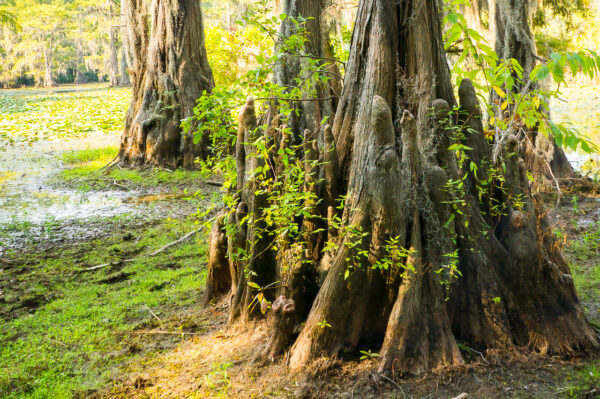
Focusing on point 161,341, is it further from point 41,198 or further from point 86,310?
point 41,198

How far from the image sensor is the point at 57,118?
79.7 feet

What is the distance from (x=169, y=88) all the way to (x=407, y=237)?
34.2 ft

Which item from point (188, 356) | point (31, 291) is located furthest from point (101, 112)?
point (188, 356)

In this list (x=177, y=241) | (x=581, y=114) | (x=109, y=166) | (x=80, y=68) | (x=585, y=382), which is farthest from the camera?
(x=80, y=68)

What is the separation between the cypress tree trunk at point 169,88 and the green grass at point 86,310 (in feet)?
16.8

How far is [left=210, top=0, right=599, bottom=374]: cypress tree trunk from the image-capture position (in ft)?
12.9

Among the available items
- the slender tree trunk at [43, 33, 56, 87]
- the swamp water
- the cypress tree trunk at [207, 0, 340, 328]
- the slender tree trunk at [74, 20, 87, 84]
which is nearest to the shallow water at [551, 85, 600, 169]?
the cypress tree trunk at [207, 0, 340, 328]

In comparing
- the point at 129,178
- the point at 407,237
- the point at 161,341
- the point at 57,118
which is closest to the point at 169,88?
the point at 129,178

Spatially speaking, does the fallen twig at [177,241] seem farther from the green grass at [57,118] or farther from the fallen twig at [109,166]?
the green grass at [57,118]

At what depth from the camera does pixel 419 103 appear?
4.49 meters

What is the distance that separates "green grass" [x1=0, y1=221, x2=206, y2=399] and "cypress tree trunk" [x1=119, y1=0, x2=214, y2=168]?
16.8 ft

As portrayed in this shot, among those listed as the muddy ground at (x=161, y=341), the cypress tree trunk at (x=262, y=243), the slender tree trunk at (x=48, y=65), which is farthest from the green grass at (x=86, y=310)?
the slender tree trunk at (x=48, y=65)

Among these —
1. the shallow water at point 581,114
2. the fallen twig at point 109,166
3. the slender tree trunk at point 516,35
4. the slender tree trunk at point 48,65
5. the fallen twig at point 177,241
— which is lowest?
the fallen twig at point 177,241

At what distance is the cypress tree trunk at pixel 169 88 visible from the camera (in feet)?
42.9
